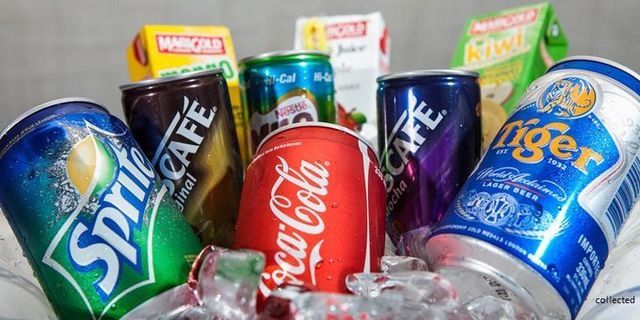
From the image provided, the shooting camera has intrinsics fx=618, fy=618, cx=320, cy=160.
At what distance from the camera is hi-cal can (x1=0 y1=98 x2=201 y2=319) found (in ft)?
2.11

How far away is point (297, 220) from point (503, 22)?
84cm

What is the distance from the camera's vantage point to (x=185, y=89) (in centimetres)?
79

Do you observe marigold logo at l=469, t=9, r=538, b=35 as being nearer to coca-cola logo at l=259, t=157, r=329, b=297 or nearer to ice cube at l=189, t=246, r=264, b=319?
coca-cola logo at l=259, t=157, r=329, b=297

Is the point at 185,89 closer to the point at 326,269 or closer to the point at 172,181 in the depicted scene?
the point at 172,181

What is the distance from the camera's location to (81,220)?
64 centimetres

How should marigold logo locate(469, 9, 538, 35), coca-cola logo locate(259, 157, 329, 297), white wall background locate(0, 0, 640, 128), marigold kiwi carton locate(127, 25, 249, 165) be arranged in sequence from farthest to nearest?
white wall background locate(0, 0, 640, 128)
marigold logo locate(469, 9, 538, 35)
marigold kiwi carton locate(127, 25, 249, 165)
coca-cola logo locate(259, 157, 329, 297)

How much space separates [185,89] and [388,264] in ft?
1.11

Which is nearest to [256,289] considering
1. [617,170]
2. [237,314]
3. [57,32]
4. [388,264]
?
[237,314]

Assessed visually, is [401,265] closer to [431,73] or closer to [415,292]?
[415,292]

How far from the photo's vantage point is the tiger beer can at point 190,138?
2.59 feet

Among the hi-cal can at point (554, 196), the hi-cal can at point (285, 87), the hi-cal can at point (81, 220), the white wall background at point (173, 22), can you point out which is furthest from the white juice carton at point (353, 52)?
the hi-cal can at point (81, 220)

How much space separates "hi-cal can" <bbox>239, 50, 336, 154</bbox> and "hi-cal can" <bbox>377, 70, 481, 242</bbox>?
13cm

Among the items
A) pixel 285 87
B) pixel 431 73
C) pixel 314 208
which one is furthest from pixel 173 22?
pixel 314 208

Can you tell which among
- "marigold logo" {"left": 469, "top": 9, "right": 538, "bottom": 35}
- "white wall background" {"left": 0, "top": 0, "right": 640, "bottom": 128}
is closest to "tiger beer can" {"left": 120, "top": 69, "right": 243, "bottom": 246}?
"marigold logo" {"left": 469, "top": 9, "right": 538, "bottom": 35}
